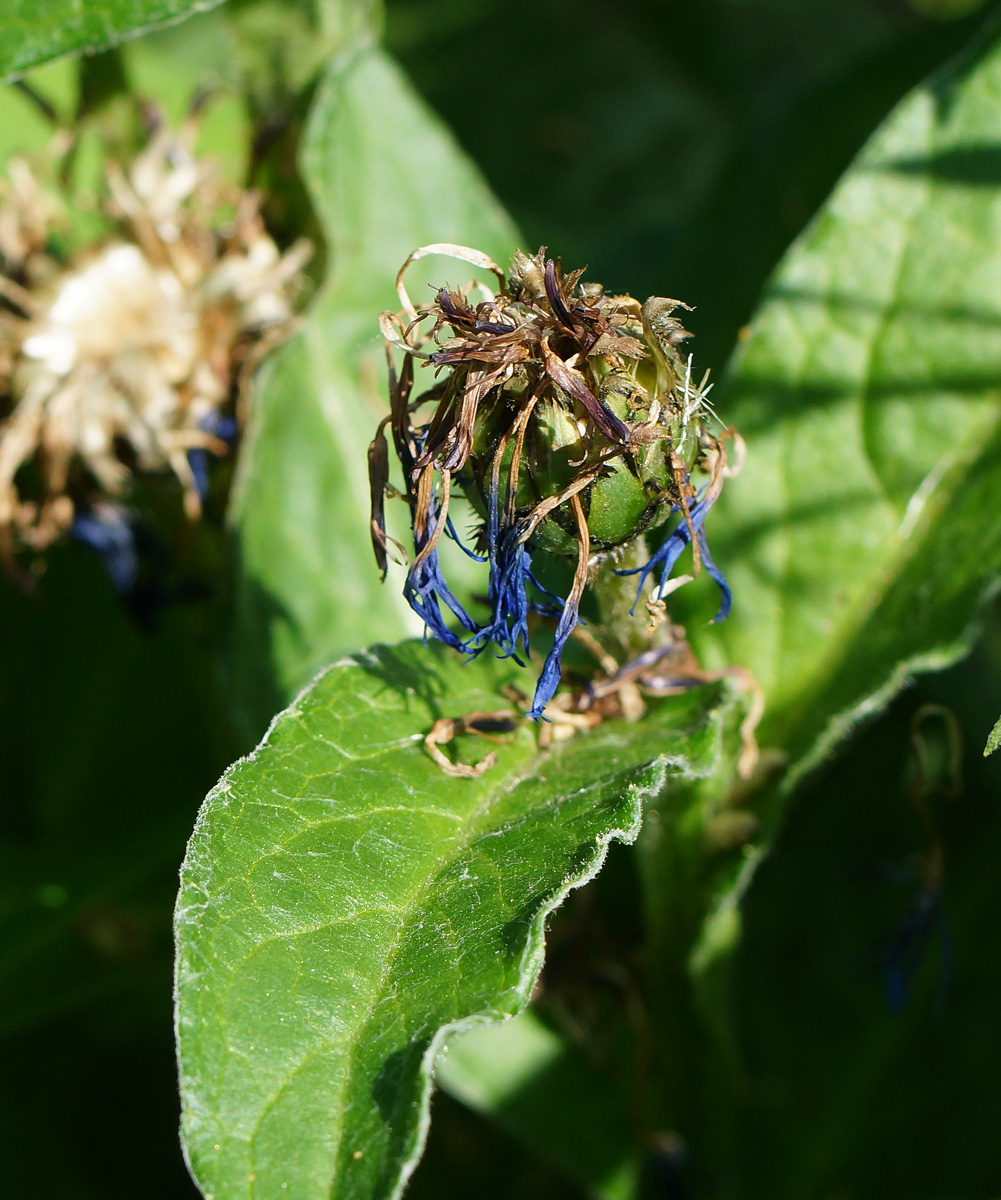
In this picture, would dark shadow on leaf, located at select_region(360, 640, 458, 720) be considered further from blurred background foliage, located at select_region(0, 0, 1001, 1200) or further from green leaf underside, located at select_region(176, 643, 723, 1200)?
blurred background foliage, located at select_region(0, 0, 1001, 1200)

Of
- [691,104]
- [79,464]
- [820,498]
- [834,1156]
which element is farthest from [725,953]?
[691,104]

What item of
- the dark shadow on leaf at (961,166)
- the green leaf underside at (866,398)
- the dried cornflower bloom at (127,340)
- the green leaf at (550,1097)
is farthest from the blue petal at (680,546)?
the dried cornflower bloom at (127,340)

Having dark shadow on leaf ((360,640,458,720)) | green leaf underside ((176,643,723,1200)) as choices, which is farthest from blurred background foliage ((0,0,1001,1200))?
green leaf underside ((176,643,723,1200))

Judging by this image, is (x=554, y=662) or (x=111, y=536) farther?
(x=111, y=536)

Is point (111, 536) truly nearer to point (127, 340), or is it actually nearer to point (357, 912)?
point (127, 340)

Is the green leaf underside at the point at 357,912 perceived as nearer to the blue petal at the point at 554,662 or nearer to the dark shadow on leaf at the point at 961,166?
the blue petal at the point at 554,662

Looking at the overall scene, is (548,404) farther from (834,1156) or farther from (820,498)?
(834,1156)

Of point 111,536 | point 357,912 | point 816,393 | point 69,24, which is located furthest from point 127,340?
point 357,912
